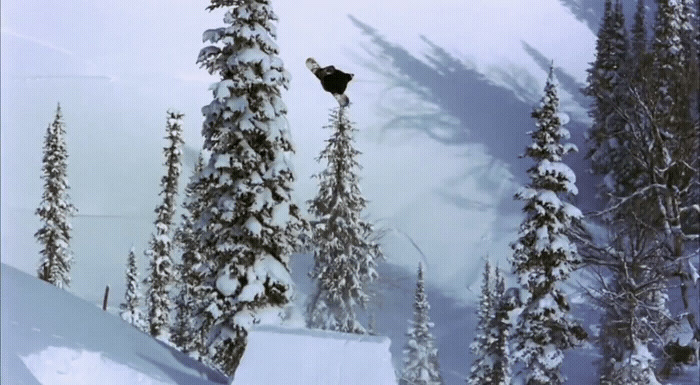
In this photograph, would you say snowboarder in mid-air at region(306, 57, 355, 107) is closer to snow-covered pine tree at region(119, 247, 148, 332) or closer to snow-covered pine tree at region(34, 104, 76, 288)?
snow-covered pine tree at region(34, 104, 76, 288)

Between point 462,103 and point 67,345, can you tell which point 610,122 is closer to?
point 67,345

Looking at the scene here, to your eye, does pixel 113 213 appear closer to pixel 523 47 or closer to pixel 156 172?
pixel 156 172

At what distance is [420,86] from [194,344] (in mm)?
52002

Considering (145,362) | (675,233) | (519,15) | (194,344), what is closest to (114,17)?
(194,344)

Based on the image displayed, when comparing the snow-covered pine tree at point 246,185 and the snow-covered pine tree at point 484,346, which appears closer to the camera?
the snow-covered pine tree at point 246,185

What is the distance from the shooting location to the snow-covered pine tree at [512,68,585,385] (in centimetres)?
2164

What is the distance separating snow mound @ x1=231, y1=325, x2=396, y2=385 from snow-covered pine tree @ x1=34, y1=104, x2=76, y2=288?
33056 mm

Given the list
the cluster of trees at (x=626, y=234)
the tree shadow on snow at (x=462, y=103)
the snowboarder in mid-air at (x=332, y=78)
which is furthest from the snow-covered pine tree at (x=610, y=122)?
the snowboarder in mid-air at (x=332, y=78)

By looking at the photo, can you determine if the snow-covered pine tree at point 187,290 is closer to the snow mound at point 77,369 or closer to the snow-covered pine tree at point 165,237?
the snow-covered pine tree at point 165,237

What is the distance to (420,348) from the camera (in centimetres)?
4206

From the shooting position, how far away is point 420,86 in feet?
278

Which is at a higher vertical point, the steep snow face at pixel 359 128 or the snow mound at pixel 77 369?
the steep snow face at pixel 359 128

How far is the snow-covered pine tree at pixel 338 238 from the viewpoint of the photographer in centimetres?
2938

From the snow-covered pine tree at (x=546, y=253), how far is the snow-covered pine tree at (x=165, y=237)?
21278 mm
